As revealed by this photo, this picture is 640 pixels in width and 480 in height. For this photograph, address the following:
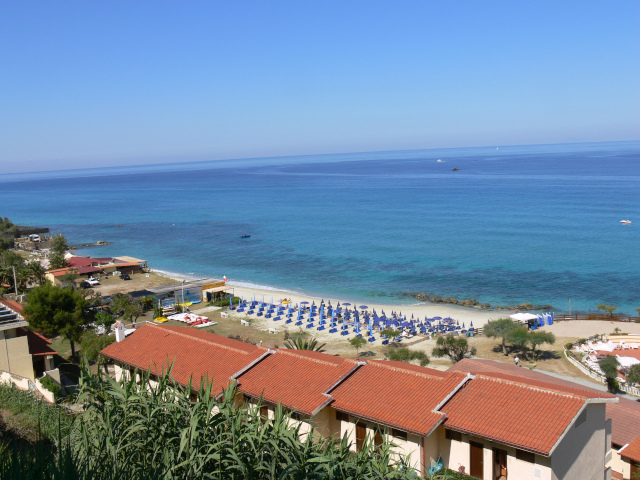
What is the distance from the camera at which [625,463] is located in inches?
525

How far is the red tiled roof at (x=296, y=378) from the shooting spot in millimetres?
11906

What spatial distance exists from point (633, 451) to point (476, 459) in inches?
216

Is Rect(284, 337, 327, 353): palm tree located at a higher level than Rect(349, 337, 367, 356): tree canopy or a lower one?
higher

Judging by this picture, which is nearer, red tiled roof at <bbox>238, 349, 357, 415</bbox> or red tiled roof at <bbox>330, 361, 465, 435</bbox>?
red tiled roof at <bbox>330, 361, 465, 435</bbox>

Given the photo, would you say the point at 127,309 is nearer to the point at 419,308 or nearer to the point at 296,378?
the point at 419,308

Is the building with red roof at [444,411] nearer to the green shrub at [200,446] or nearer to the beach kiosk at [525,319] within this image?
the green shrub at [200,446]

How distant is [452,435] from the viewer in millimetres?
10953

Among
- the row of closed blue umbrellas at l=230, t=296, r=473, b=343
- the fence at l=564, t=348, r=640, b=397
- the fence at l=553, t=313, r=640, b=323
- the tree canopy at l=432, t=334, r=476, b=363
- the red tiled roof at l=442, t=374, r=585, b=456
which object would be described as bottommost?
the fence at l=553, t=313, r=640, b=323

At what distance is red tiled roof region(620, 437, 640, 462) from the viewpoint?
13.0 m

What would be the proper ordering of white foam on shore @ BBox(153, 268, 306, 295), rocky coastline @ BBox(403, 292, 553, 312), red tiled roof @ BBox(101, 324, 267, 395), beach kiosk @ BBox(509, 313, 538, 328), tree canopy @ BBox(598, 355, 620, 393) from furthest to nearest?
white foam on shore @ BBox(153, 268, 306, 295)
rocky coastline @ BBox(403, 292, 553, 312)
beach kiosk @ BBox(509, 313, 538, 328)
tree canopy @ BBox(598, 355, 620, 393)
red tiled roof @ BBox(101, 324, 267, 395)

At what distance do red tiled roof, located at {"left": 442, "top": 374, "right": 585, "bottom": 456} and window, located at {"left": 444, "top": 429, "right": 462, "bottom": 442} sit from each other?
376 mm

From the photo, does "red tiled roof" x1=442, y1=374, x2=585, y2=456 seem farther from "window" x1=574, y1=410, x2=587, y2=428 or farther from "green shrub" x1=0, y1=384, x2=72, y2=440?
"green shrub" x1=0, y1=384, x2=72, y2=440

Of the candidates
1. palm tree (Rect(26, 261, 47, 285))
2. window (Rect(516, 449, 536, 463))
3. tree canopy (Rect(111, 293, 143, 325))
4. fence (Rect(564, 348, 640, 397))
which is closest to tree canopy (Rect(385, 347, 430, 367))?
fence (Rect(564, 348, 640, 397))

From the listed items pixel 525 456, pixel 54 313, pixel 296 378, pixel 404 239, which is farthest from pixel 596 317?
pixel 404 239
